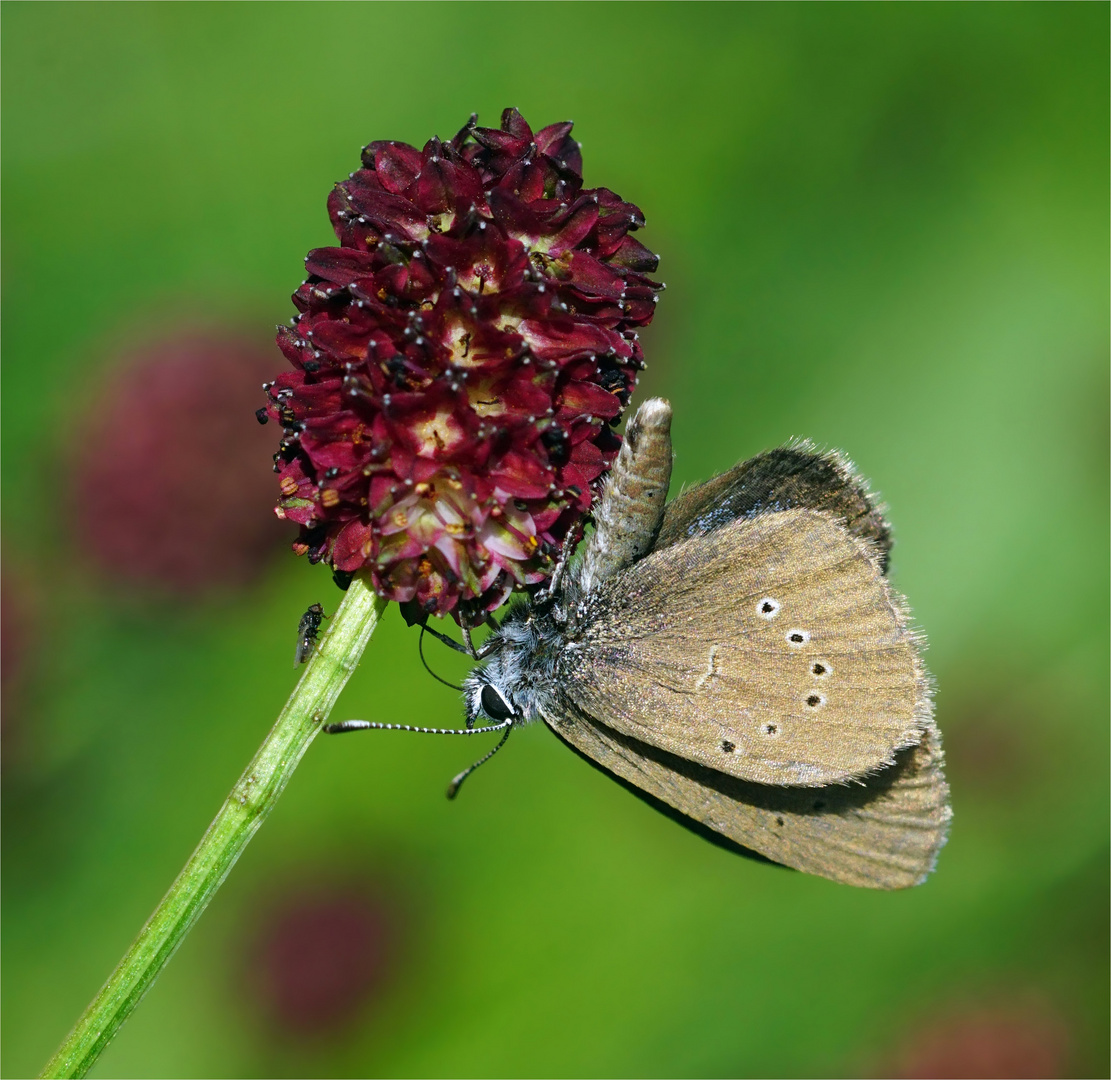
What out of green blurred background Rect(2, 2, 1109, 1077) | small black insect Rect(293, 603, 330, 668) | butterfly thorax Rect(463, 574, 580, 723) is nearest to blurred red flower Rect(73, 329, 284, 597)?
green blurred background Rect(2, 2, 1109, 1077)

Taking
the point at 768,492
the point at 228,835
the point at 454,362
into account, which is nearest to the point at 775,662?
the point at 768,492

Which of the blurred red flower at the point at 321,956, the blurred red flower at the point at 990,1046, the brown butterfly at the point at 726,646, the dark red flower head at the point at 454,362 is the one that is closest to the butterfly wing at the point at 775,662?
the brown butterfly at the point at 726,646

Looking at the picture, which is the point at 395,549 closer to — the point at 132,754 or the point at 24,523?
the point at 132,754

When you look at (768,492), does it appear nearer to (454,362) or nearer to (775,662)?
(775,662)

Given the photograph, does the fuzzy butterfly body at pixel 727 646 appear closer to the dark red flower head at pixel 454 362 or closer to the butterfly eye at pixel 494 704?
the butterfly eye at pixel 494 704

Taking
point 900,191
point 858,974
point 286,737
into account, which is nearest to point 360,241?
point 286,737
